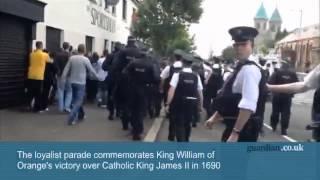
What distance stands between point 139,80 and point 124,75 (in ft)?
1.94

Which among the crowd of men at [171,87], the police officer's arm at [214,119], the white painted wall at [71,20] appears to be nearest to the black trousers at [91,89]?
the crowd of men at [171,87]

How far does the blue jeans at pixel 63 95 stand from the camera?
11703 mm

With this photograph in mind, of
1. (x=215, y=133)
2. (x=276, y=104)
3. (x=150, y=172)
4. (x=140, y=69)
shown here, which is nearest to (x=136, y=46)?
(x=140, y=69)

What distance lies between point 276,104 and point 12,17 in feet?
17.0

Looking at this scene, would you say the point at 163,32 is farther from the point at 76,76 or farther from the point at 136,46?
the point at 76,76

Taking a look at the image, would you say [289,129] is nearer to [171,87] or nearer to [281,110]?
[281,110]

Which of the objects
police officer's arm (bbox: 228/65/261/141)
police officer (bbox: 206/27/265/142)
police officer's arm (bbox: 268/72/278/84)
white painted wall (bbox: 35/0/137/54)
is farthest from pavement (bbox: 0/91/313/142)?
police officer's arm (bbox: 228/65/261/141)

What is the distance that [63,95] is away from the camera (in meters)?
12.2

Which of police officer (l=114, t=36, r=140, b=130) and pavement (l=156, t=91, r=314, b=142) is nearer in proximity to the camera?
pavement (l=156, t=91, r=314, b=142)

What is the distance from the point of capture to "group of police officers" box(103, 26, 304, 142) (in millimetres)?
4113

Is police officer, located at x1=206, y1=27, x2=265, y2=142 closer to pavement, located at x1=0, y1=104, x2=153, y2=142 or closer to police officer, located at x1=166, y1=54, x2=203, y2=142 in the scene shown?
police officer, located at x1=166, y1=54, x2=203, y2=142

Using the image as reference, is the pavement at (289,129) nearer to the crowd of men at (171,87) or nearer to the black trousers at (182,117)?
the crowd of men at (171,87)

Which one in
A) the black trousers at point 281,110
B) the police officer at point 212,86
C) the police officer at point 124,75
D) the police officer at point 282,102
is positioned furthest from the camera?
the police officer at point 212,86

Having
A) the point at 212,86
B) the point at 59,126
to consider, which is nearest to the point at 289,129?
the point at 212,86
